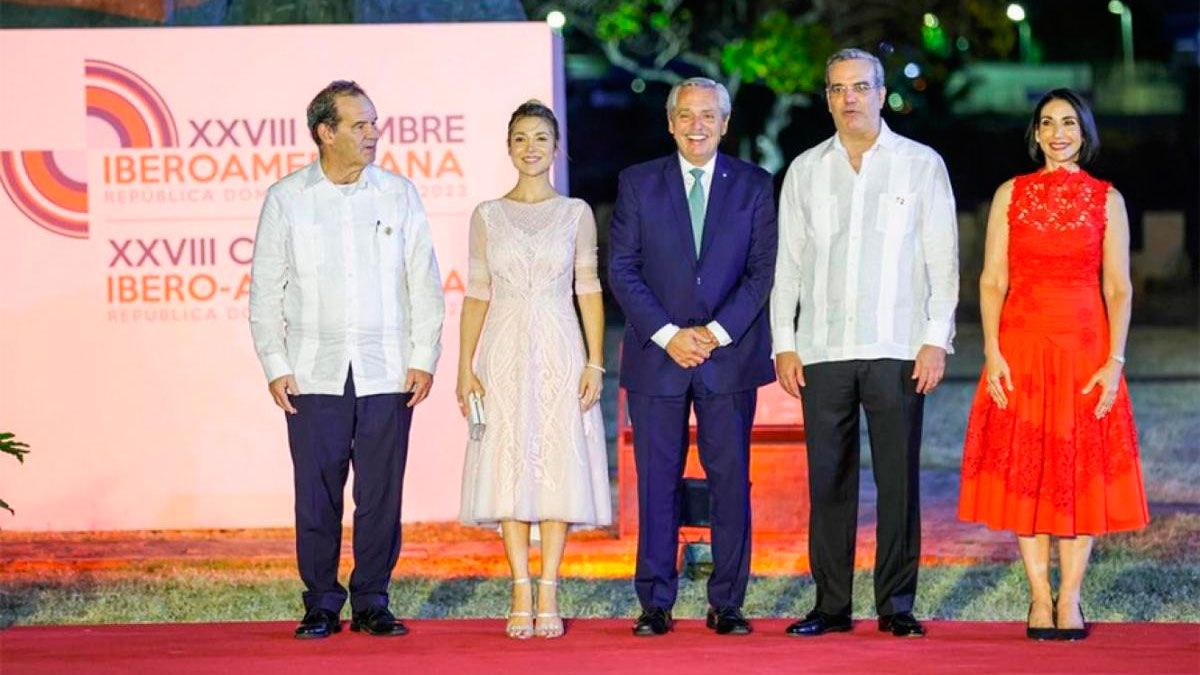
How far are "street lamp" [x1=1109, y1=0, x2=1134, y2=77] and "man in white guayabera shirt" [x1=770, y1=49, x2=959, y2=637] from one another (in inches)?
1309

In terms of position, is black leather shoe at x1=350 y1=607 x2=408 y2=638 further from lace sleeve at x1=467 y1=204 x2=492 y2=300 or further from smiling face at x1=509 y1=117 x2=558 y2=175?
smiling face at x1=509 y1=117 x2=558 y2=175

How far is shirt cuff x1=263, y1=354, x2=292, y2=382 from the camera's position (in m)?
7.19

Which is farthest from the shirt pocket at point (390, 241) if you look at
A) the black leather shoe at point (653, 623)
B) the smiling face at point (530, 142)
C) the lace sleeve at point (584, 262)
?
the black leather shoe at point (653, 623)

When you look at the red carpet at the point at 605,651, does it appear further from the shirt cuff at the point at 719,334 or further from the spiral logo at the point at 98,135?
the spiral logo at the point at 98,135

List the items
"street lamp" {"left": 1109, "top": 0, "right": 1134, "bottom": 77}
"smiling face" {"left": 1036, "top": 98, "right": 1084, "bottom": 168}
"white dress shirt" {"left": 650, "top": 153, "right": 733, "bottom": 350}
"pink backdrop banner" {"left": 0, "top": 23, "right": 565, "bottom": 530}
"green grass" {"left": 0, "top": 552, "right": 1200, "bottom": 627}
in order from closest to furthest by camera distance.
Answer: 1. "smiling face" {"left": 1036, "top": 98, "right": 1084, "bottom": 168}
2. "white dress shirt" {"left": 650, "top": 153, "right": 733, "bottom": 350}
3. "green grass" {"left": 0, "top": 552, "right": 1200, "bottom": 627}
4. "pink backdrop banner" {"left": 0, "top": 23, "right": 565, "bottom": 530}
5. "street lamp" {"left": 1109, "top": 0, "right": 1134, "bottom": 77}

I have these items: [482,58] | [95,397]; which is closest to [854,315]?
[482,58]

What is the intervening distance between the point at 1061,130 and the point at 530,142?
5.48 feet

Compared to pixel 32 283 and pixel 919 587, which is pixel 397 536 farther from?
pixel 32 283

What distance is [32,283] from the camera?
9836 mm

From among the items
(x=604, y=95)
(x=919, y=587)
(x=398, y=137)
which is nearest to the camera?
(x=919, y=587)

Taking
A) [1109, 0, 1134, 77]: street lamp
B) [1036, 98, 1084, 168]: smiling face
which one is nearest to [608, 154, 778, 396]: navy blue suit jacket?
[1036, 98, 1084, 168]: smiling face

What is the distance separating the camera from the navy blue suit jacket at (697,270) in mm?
7121

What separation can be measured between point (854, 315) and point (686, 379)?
582 millimetres

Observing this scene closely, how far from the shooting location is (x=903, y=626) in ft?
22.8
